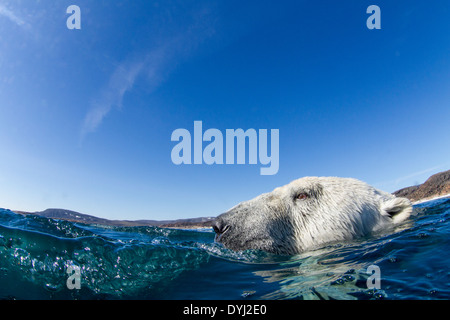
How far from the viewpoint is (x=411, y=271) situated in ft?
9.18

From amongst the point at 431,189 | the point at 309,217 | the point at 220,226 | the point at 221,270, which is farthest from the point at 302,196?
the point at 431,189

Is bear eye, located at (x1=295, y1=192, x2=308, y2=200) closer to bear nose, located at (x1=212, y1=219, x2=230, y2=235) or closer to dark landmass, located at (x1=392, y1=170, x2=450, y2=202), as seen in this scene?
bear nose, located at (x1=212, y1=219, x2=230, y2=235)

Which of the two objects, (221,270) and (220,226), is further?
(220,226)

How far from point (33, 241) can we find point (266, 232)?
3879 millimetres

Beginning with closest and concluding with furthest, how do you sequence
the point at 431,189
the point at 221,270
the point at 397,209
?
the point at 221,270
the point at 397,209
the point at 431,189

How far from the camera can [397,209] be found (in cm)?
458

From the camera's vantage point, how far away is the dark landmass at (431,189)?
30.5 meters

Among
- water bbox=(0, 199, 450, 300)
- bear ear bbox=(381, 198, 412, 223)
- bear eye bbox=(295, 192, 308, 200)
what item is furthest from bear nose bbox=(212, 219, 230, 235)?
bear ear bbox=(381, 198, 412, 223)

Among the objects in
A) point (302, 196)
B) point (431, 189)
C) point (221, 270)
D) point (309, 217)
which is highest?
point (302, 196)

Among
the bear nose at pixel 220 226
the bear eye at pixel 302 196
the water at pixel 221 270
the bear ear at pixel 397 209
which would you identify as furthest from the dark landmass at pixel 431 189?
the bear nose at pixel 220 226

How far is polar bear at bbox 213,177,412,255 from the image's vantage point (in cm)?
418

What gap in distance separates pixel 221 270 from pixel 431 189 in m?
42.1

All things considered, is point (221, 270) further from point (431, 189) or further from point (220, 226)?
point (431, 189)
